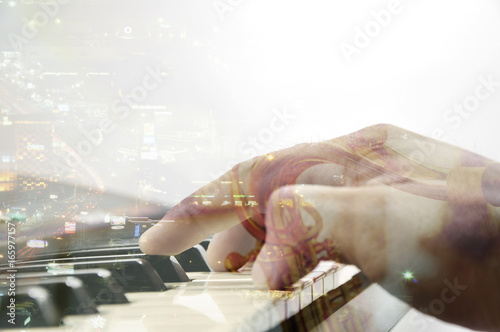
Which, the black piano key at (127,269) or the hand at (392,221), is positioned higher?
the hand at (392,221)

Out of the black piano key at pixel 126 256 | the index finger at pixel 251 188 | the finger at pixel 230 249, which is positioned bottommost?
the black piano key at pixel 126 256

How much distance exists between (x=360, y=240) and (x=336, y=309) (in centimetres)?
80

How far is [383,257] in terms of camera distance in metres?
0.34

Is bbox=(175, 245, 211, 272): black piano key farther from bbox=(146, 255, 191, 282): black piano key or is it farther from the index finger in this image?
the index finger

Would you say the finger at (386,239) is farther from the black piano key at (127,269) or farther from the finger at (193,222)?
the black piano key at (127,269)

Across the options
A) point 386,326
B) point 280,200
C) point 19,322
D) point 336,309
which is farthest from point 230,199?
point 386,326

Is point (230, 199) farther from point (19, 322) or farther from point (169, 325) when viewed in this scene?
point (19, 322)

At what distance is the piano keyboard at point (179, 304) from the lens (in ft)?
2.39

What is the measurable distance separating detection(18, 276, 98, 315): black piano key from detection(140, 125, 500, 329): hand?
0.48 meters

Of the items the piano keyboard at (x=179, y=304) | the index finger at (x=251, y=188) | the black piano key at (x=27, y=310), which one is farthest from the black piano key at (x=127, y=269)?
the index finger at (x=251, y=188)

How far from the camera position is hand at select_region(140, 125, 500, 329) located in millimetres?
330

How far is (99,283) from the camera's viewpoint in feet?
2.93

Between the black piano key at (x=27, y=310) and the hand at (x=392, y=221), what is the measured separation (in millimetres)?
450

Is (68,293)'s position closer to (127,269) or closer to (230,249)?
(127,269)
